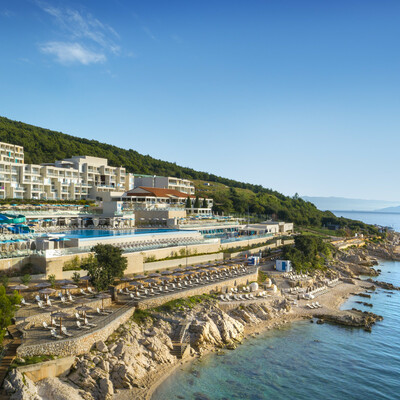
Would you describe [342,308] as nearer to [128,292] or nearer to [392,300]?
[392,300]

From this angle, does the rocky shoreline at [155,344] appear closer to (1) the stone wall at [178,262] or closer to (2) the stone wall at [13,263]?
(1) the stone wall at [178,262]

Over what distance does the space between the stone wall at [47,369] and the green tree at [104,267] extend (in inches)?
276

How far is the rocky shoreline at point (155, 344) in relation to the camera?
1529 centimetres

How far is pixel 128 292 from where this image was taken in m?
24.5

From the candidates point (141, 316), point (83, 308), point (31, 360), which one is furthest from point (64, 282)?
point (31, 360)

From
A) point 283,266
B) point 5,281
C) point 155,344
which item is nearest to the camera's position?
point 155,344

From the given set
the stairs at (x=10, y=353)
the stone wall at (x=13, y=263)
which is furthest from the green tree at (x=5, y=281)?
the stairs at (x=10, y=353)

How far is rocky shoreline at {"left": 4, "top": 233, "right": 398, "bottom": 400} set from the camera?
15.3 metres

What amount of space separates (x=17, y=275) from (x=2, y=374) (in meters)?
10.8

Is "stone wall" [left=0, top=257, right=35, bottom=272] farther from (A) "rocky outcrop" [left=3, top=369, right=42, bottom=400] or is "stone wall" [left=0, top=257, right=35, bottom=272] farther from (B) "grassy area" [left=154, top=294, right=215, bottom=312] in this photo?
(A) "rocky outcrop" [left=3, top=369, right=42, bottom=400]

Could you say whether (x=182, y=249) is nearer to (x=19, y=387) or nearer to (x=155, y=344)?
(x=155, y=344)

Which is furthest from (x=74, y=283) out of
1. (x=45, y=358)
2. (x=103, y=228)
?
(x=103, y=228)

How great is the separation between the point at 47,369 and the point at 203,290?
14.4 m

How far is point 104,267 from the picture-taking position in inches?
958
